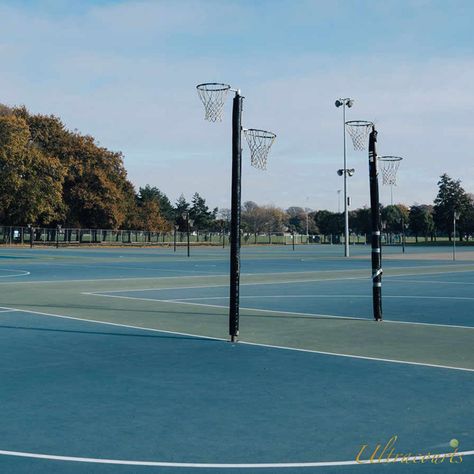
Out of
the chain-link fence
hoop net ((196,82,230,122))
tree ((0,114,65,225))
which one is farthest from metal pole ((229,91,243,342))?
tree ((0,114,65,225))

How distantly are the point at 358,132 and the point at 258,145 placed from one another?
5882 mm

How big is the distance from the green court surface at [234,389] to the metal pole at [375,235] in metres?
0.46

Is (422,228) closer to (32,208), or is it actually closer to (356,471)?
(32,208)

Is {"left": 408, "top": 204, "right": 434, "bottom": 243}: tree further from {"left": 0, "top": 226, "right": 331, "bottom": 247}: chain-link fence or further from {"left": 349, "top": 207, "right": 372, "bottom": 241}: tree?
{"left": 0, "top": 226, "right": 331, "bottom": 247}: chain-link fence

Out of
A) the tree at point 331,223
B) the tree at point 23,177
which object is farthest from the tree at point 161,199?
the tree at point 23,177

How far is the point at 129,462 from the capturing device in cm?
524

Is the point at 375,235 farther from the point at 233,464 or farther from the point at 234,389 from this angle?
the point at 233,464

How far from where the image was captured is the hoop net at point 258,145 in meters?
12.4

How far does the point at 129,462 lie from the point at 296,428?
1.65m

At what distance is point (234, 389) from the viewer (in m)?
7.79

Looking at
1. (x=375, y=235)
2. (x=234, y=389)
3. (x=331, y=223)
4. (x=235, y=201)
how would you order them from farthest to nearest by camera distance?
1. (x=331, y=223)
2. (x=375, y=235)
3. (x=235, y=201)
4. (x=234, y=389)

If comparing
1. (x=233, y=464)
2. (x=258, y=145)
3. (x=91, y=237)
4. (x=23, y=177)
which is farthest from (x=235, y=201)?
(x=91, y=237)

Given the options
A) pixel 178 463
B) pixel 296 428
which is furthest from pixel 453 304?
pixel 178 463

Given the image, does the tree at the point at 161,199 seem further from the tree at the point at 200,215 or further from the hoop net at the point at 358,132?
the hoop net at the point at 358,132
